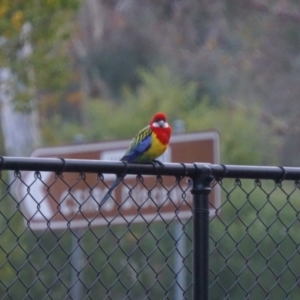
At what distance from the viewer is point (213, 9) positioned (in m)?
20.3

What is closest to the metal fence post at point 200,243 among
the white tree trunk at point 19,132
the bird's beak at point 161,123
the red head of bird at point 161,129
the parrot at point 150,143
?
the parrot at point 150,143

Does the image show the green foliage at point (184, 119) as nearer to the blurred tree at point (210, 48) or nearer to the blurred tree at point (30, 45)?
the blurred tree at point (210, 48)

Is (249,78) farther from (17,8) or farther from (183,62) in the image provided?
(17,8)

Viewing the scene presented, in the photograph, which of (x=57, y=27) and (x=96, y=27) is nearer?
(x=57, y=27)

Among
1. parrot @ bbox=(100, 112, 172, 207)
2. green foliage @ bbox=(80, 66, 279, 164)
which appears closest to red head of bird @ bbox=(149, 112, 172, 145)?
parrot @ bbox=(100, 112, 172, 207)

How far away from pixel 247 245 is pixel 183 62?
47.6 feet

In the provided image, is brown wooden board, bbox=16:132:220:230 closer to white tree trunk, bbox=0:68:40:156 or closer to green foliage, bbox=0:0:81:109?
green foliage, bbox=0:0:81:109

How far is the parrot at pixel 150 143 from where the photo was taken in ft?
12.2

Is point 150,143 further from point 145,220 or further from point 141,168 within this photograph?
point 141,168

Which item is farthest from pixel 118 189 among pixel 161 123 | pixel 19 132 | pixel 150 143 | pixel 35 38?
pixel 19 132

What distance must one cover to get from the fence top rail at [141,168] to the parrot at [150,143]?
1.78 feet

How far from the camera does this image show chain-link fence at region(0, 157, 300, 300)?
9.32 feet

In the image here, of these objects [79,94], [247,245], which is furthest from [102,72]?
[247,245]

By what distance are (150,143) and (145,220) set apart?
2.76 feet
